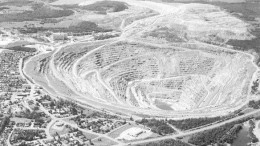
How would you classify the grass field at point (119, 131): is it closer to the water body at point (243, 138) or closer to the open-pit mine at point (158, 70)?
the open-pit mine at point (158, 70)

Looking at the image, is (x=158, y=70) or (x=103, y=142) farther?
(x=158, y=70)

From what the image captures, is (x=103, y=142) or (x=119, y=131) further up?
(x=119, y=131)

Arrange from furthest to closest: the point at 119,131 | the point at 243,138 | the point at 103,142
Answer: the point at 119,131 → the point at 243,138 → the point at 103,142

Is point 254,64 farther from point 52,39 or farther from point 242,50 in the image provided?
point 52,39

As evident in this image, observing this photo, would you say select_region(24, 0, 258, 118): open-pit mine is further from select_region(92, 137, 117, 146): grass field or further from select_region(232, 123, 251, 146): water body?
select_region(92, 137, 117, 146): grass field

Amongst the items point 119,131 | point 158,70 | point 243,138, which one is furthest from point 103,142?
point 158,70

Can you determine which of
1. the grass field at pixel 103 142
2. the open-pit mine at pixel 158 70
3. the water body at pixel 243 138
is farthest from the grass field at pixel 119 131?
the water body at pixel 243 138

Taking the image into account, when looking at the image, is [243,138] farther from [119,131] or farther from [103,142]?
[103,142]

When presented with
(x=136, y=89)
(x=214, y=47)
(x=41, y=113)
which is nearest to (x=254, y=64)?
(x=214, y=47)
